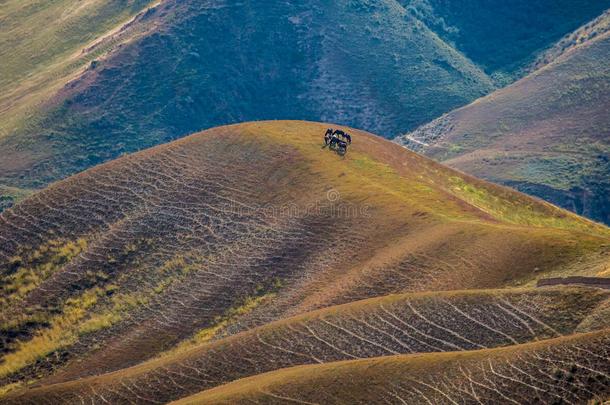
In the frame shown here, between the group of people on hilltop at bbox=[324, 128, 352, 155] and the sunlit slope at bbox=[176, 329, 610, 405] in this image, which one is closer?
the sunlit slope at bbox=[176, 329, 610, 405]

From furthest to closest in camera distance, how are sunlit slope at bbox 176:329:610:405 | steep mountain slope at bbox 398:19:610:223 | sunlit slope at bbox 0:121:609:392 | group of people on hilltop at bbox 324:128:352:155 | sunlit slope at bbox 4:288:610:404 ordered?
steep mountain slope at bbox 398:19:610:223, group of people on hilltop at bbox 324:128:352:155, sunlit slope at bbox 0:121:609:392, sunlit slope at bbox 4:288:610:404, sunlit slope at bbox 176:329:610:405

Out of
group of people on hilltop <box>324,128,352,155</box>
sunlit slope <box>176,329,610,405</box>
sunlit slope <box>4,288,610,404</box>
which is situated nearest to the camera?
sunlit slope <box>176,329,610,405</box>

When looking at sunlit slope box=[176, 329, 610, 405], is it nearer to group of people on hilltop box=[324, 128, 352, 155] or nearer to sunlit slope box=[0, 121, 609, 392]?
sunlit slope box=[0, 121, 609, 392]

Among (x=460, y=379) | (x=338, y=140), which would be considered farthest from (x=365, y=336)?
(x=338, y=140)

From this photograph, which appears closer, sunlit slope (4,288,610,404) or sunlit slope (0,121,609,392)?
sunlit slope (4,288,610,404)

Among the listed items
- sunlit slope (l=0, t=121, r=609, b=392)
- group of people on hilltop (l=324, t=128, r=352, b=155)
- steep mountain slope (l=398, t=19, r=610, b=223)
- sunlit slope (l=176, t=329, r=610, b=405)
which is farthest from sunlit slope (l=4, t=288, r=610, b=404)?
steep mountain slope (l=398, t=19, r=610, b=223)

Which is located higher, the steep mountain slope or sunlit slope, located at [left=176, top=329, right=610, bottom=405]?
sunlit slope, located at [left=176, top=329, right=610, bottom=405]
